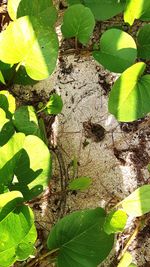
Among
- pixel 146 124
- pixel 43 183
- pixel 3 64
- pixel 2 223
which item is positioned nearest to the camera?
pixel 2 223

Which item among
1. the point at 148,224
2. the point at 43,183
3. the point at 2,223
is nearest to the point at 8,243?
the point at 2,223

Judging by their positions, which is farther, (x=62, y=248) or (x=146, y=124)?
(x=146, y=124)

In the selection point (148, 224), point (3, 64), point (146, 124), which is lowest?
point (148, 224)

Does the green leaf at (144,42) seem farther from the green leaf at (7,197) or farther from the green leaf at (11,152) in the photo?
the green leaf at (7,197)

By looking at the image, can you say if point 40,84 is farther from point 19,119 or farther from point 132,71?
point 132,71

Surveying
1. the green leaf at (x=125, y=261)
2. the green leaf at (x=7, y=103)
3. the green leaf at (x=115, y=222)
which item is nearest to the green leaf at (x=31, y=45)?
the green leaf at (x=7, y=103)

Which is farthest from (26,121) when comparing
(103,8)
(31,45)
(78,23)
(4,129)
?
(103,8)

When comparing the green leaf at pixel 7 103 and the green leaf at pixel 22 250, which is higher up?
the green leaf at pixel 7 103
